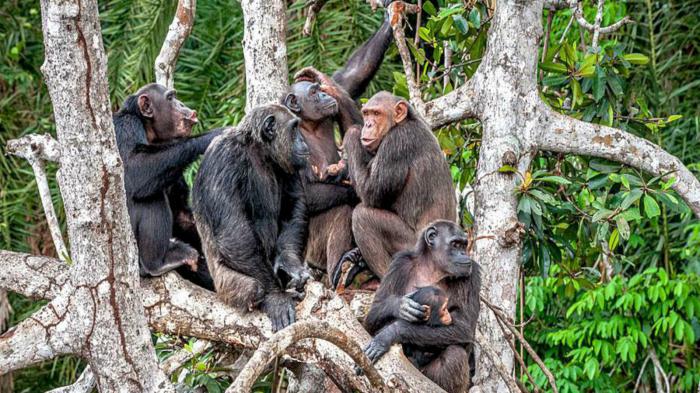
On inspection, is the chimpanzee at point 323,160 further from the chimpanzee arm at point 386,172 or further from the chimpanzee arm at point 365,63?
the chimpanzee arm at point 365,63

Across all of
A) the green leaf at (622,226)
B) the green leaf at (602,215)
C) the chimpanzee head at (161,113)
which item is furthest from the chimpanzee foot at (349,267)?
the green leaf at (622,226)


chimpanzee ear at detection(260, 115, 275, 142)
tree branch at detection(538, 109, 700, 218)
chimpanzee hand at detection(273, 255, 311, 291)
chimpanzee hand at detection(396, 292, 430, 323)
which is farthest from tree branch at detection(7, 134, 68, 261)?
tree branch at detection(538, 109, 700, 218)

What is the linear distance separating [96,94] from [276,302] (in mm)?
1967

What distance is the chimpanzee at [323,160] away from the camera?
24.7 ft

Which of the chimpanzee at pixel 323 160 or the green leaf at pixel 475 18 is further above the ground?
the green leaf at pixel 475 18

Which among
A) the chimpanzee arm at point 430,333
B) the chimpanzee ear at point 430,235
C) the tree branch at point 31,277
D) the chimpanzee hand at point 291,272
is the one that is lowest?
the chimpanzee arm at point 430,333

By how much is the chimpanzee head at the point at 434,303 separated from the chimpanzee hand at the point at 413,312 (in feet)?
0.16

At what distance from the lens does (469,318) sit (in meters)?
6.46

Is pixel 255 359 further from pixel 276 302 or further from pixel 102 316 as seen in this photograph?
pixel 276 302

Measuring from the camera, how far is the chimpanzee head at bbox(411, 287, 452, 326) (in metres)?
6.37

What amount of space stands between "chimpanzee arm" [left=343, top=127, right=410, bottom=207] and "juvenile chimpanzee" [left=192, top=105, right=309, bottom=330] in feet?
1.61

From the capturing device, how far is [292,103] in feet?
25.0

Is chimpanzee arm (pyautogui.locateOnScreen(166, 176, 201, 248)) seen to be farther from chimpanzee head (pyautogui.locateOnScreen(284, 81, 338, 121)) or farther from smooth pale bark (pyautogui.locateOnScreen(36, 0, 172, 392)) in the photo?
smooth pale bark (pyautogui.locateOnScreen(36, 0, 172, 392))

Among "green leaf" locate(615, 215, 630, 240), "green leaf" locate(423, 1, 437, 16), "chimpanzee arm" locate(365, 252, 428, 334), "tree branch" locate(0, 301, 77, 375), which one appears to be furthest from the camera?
"green leaf" locate(423, 1, 437, 16)
